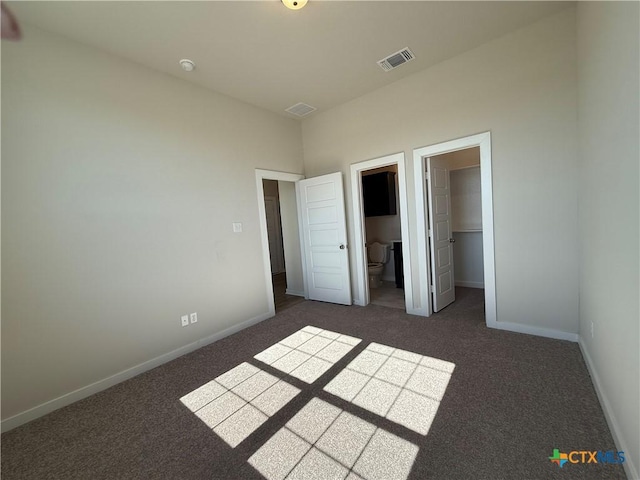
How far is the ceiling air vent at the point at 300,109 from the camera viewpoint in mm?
3846

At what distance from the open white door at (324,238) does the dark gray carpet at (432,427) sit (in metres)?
1.50

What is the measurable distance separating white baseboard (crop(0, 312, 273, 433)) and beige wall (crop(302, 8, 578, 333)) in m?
3.23

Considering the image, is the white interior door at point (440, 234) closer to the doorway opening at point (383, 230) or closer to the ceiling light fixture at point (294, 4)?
the doorway opening at point (383, 230)

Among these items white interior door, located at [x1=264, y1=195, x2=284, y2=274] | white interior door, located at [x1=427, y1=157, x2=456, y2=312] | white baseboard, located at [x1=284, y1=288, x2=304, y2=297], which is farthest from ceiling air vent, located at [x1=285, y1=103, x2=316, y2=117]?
white interior door, located at [x1=264, y1=195, x2=284, y2=274]

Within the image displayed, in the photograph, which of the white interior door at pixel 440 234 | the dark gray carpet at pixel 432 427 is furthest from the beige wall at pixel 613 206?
the white interior door at pixel 440 234

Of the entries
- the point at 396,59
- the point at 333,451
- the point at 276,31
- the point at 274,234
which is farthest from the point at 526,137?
the point at 274,234

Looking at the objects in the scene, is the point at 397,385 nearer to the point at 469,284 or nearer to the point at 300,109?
the point at 469,284

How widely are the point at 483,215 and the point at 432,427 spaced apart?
215 centimetres

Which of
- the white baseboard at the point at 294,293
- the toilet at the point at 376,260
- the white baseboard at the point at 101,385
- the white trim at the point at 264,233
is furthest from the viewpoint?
the toilet at the point at 376,260

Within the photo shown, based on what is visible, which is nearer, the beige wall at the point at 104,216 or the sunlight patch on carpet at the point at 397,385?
the sunlight patch on carpet at the point at 397,385

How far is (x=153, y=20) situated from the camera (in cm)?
216

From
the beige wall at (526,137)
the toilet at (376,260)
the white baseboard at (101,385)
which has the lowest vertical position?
the white baseboard at (101,385)

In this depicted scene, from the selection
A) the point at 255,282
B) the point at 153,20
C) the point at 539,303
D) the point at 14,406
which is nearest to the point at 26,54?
the point at 153,20

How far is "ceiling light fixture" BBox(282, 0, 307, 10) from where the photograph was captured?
6.68 ft
